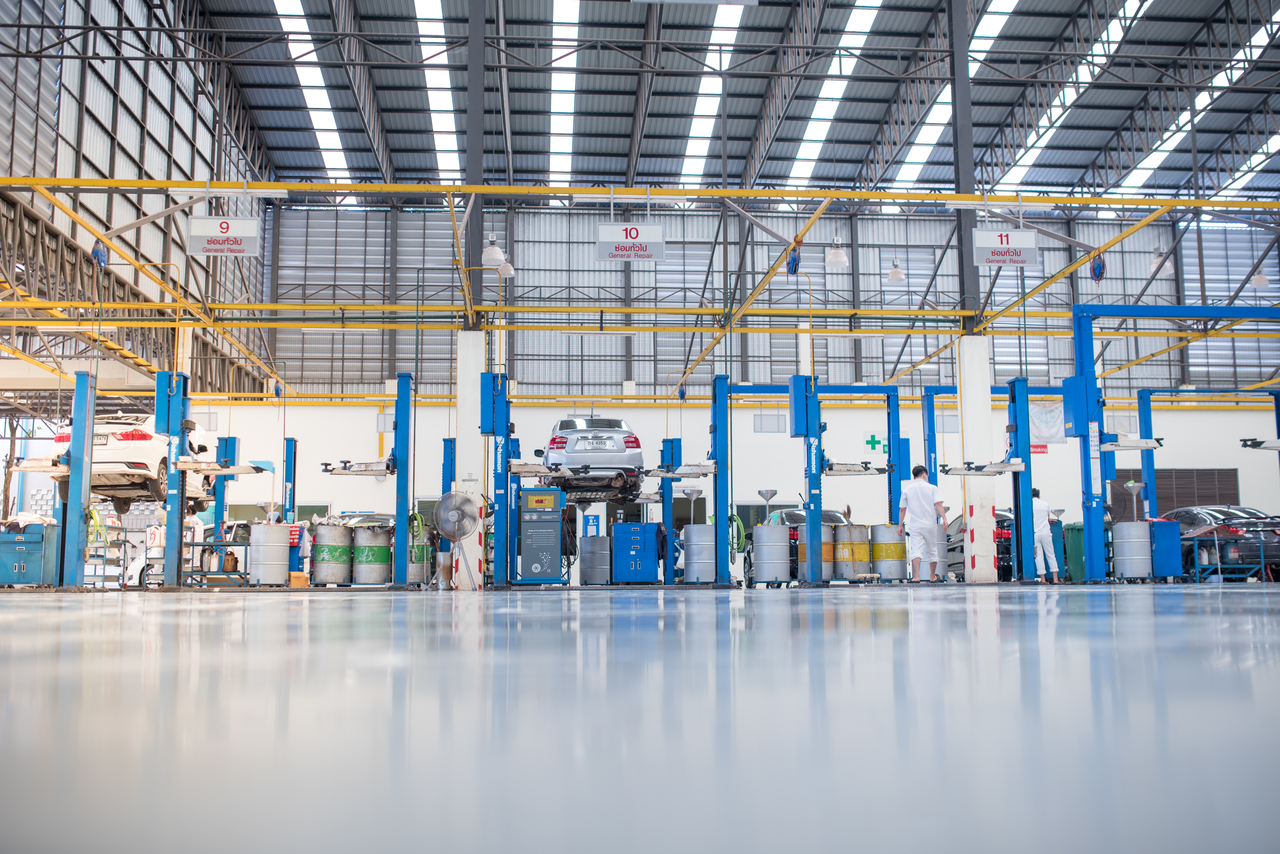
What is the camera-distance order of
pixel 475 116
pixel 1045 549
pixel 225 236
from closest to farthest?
pixel 225 236 → pixel 1045 549 → pixel 475 116

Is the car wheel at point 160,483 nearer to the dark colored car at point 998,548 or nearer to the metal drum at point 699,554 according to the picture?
the metal drum at point 699,554

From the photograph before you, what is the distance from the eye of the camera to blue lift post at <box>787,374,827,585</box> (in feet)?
43.2

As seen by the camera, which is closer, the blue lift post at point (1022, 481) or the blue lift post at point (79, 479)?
the blue lift post at point (79, 479)

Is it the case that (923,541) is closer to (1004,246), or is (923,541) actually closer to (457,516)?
(1004,246)

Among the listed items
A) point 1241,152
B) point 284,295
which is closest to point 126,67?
point 284,295

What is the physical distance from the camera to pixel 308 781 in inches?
40.8

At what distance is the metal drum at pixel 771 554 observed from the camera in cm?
1400

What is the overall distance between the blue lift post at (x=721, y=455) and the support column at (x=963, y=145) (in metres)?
5.98

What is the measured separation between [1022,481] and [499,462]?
327 inches

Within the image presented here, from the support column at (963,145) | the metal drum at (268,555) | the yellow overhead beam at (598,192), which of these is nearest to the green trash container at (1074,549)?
the support column at (963,145)

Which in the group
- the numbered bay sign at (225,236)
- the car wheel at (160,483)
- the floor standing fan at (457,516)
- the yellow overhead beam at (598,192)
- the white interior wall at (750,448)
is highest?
the yellow overhead beam at (598,192)

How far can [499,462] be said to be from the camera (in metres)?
13.2

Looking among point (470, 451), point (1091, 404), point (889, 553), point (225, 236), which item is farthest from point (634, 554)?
point (225, 236)

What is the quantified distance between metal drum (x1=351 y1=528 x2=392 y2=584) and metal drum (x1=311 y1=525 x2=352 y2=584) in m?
0.13
